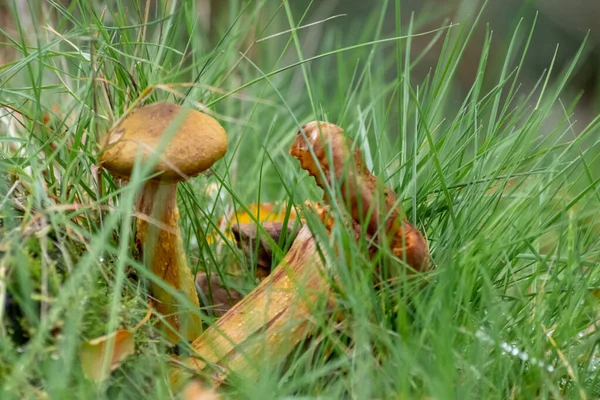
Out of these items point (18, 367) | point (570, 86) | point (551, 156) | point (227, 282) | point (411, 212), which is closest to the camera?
point (18, 367)

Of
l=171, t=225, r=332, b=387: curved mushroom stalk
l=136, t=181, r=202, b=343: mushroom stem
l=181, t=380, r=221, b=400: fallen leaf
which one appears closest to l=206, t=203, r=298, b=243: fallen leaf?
l=136, t=181, r=202, b=343: mushroom stem

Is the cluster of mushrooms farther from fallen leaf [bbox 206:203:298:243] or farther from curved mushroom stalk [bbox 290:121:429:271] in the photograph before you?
fallen leaf [bbox 206:203:298:243]

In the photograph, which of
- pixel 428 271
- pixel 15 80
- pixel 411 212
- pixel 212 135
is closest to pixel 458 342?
pixel 428 271

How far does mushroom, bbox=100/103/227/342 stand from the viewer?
3.80ft

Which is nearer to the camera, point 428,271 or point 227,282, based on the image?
point 428,271

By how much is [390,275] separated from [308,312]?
0.16m

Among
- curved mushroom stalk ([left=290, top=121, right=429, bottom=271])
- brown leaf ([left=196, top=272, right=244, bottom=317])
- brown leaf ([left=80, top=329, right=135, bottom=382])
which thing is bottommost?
brown leaf ([left=196, top=272, right=244, bottom=317])

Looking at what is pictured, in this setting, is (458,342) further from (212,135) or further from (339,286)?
(212,135)

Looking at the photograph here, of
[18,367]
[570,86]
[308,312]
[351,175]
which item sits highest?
[351,175]

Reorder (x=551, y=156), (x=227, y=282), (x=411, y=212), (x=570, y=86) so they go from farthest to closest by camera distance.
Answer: (x=570, y=86) < (x=551, y=156) < (x=227, y=282) < (x=411, y=212)

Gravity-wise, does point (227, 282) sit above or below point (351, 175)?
below

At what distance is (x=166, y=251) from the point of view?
1.39 metres

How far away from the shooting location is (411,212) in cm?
145

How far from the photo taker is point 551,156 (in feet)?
6.15
